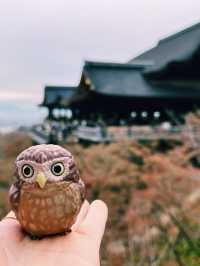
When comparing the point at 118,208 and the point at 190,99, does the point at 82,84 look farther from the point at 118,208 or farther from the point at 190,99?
the point at 118,208

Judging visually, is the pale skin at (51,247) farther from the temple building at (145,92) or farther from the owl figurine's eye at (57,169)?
the temple building at (145,92)

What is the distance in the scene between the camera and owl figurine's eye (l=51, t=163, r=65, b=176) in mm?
521

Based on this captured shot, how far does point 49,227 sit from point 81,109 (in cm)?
475

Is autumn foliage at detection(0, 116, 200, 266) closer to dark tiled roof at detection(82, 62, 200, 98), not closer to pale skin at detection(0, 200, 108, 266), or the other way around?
dark tiled roof at detection(82, 62, 200, 98)

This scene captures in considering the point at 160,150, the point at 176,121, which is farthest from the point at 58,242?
the point at 176,121

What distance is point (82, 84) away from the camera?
4773 mm

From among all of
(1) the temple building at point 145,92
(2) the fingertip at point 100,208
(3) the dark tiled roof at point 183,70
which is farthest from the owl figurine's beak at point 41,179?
(3) the dark tiled roof at point 183,70

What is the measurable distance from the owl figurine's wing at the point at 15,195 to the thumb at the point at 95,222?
3.3 inches

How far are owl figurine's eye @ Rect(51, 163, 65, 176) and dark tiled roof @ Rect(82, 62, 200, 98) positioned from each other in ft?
12.2

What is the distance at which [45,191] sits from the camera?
522 mm

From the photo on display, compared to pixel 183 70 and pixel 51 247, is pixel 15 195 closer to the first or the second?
pixel 51 247

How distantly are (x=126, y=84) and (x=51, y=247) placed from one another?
13.9 ft

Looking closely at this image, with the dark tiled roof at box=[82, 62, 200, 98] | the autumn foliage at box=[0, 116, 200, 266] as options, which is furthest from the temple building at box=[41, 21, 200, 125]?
the autumn foliage at box=[0, 116, 200, 266]

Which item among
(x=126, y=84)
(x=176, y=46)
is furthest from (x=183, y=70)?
(x=176, y=46)
